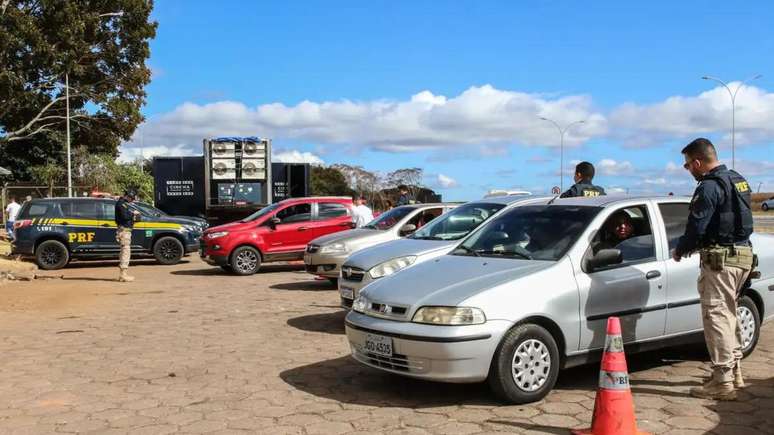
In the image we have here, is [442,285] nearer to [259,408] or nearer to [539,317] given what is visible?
[539,317]

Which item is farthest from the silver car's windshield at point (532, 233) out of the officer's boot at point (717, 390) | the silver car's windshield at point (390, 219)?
the silver car's windshield at point (390, 219)

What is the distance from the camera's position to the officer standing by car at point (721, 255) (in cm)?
506

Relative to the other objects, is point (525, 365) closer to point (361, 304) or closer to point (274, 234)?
point (361, 304)

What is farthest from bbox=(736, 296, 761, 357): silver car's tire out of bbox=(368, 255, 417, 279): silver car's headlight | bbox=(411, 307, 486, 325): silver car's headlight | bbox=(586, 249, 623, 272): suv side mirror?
bbox=(368, 255, 417, 279): silver car's headlight

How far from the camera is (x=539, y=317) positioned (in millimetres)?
5008

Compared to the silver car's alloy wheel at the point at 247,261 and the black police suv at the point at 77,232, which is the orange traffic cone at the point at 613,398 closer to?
the silver car's alloy wheel at the point at 247,261

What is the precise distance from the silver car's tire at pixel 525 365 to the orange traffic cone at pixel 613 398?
55 cm

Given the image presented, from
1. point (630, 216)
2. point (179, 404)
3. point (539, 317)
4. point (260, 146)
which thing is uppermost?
point (260, 146)

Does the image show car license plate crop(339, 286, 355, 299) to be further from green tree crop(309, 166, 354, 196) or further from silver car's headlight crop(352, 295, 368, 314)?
green tree crop(309, 166, 354, 196)

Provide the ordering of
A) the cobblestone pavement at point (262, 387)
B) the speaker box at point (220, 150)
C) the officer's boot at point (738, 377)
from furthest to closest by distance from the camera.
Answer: the speaker box at point (220, 150) → the officer's boot at point (738, 377) → the cobblestone pavement at point (262, 387)

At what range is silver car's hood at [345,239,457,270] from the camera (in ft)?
26.6

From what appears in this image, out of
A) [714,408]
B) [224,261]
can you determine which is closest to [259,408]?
[714,408]

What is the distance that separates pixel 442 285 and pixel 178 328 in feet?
15.0

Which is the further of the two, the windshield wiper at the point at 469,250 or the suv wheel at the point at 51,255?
the suv wheel at the point at 51,255
